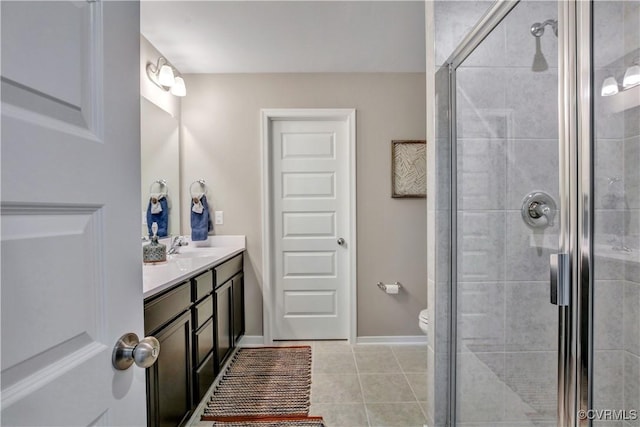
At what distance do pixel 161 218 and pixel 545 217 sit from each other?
247 centimetres

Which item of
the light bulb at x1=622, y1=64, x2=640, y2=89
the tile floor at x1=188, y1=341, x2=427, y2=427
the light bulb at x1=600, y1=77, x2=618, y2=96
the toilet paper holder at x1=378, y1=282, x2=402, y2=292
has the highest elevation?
the light bulb at x1=622, y1=64, x2=640, y2=89

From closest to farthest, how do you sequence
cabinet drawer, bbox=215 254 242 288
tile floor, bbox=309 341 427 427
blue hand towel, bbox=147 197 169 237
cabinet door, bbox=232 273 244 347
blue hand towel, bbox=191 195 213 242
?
tile floor, bbox=309 341 427 427 < cabinet drawer, bbox=215 254 242 288 < blue hand towel, bbox=147 197 169 237 < cabinet door, bbox=232 273 244 347 < blue hand towel, bbox=191 195 213 242

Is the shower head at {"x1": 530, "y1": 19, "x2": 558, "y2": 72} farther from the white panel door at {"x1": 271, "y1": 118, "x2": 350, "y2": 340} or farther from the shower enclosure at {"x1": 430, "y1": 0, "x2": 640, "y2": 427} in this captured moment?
the white panel door at {"x1": 271, "y1": 118, "x2": 350, "y2": 340}

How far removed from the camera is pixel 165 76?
2402mm

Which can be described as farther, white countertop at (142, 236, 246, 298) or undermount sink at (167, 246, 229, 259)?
undermount sink at (167, 246, 229, 259)

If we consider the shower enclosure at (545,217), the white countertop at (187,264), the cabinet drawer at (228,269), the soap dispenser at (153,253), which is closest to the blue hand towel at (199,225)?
the white countertop at (187,264)

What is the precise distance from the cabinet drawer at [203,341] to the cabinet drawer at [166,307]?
27 centimetres

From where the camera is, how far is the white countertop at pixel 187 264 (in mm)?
1342

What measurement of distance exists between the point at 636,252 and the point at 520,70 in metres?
0.84

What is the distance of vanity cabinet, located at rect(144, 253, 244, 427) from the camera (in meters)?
1.32

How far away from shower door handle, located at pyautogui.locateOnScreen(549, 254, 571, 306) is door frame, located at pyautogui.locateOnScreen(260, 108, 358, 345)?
192cm

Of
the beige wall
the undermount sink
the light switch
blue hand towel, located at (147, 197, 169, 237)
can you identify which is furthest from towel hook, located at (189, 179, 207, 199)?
the undermount sink

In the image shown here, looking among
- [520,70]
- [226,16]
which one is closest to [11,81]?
[520,70]

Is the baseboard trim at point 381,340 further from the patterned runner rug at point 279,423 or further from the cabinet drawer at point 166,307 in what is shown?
the cabinet drawer at point 166,307
